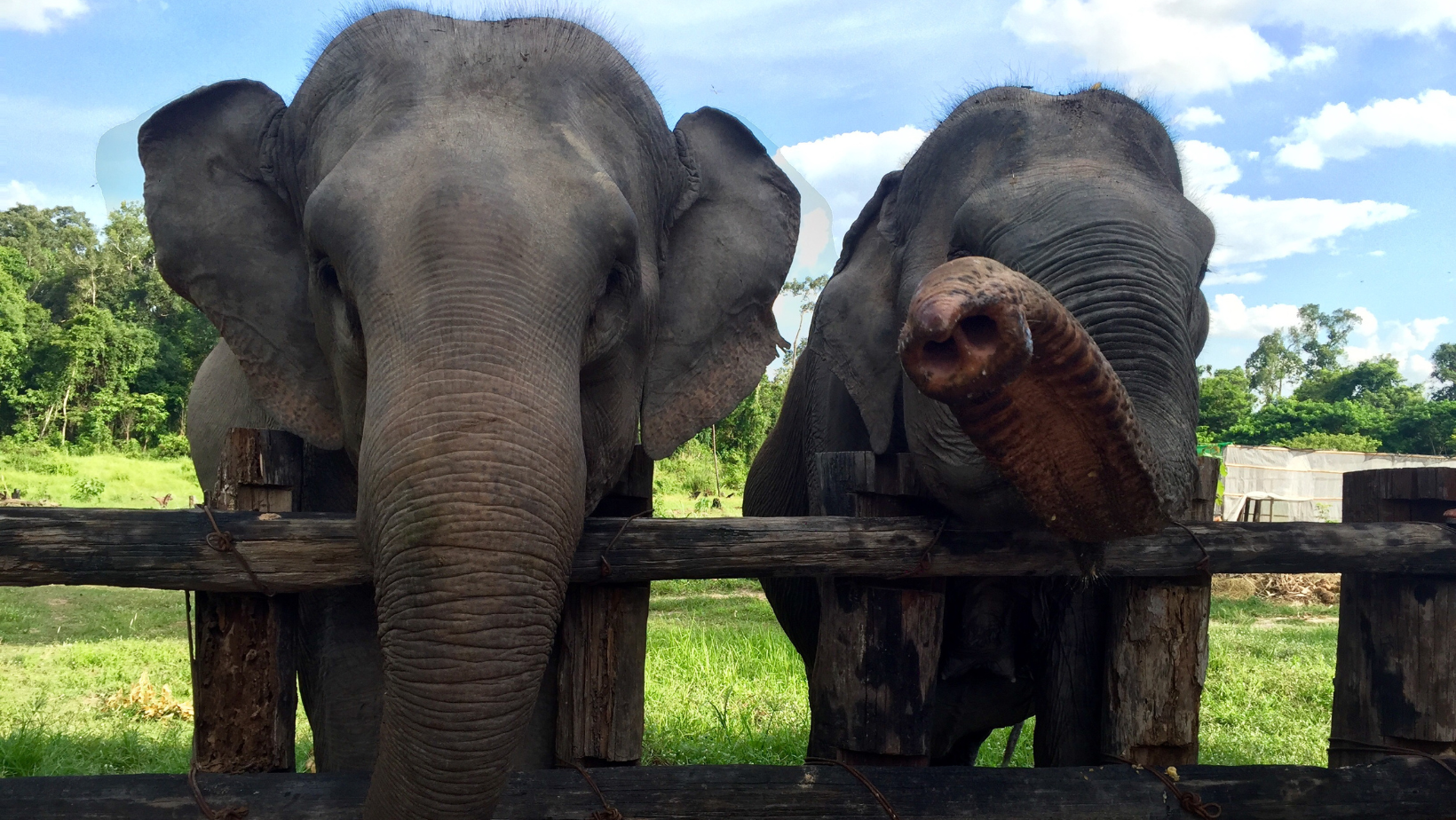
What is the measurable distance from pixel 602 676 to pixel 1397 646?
2.45 m

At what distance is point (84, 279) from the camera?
127 feet

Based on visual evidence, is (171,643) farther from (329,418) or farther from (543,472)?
(543,472)

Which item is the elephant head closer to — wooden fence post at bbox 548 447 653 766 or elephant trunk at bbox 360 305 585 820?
elephant trunk at bbox 360 305 585 820

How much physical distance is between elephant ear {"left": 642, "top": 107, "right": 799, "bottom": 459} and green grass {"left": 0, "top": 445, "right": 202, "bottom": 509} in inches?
643

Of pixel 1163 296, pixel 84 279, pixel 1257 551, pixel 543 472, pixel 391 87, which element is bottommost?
pixel 1257 551

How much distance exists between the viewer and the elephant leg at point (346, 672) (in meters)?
3.53

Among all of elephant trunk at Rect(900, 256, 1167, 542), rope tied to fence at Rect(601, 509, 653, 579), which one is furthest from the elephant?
elephant trunk at Rect(900, 256, 1167, 542)

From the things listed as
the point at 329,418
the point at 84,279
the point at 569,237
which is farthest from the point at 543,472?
the point at 84,279

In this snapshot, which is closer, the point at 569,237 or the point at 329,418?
the point at 569,237

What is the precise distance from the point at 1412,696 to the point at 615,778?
244cm

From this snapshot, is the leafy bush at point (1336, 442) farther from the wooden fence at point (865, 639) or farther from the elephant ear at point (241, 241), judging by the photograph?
the elephant ear at point (241, 241)

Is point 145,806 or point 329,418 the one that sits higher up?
point 329,418

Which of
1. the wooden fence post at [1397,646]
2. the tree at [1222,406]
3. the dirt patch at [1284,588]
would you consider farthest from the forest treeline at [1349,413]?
the wooden fence post at [1397,646]

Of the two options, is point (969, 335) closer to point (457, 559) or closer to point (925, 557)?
point (457, 559)
